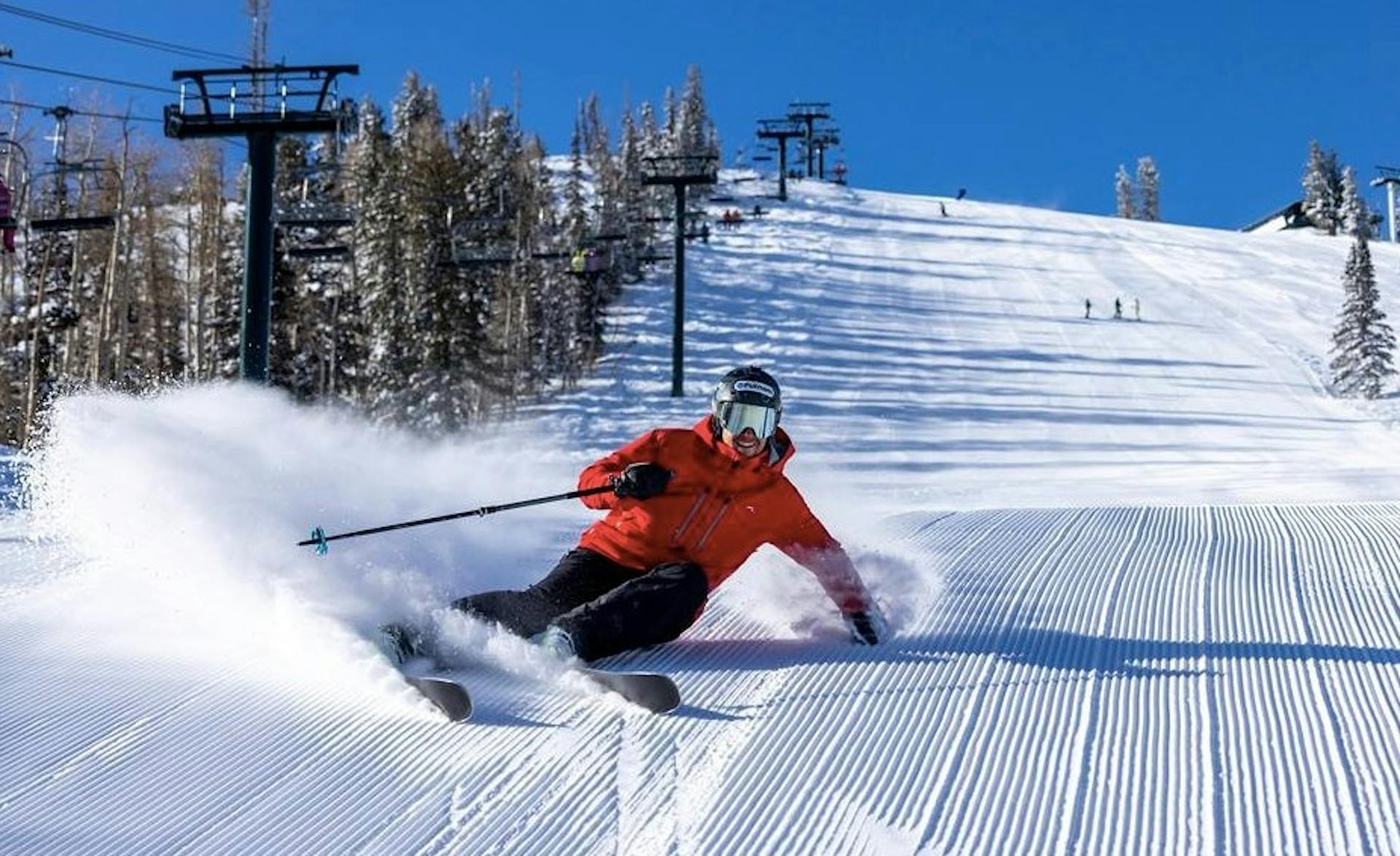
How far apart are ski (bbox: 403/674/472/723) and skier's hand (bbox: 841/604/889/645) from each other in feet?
5.11

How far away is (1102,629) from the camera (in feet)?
15.1

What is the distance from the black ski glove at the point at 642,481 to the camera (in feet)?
14.3

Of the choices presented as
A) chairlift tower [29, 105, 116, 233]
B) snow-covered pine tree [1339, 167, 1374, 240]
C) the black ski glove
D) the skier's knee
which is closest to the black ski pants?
the skier's knee

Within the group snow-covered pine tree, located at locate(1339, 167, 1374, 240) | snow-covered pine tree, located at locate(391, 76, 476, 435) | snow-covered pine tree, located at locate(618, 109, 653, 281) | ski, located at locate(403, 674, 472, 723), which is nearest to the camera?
ski, located at locate(403, 674, 472, 723)

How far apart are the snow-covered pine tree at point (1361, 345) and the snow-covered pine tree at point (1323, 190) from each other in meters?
54.7

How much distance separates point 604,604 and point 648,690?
622 millimetres

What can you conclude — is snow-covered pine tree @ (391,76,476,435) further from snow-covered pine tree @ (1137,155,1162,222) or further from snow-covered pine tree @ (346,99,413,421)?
snow-covered pine tree @ (1137,155,1162,222)

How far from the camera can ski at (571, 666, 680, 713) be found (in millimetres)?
3473

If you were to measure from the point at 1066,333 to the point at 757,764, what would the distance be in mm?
38785

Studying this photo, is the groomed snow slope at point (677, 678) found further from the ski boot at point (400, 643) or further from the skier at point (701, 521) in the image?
the skier at point (701, 521)

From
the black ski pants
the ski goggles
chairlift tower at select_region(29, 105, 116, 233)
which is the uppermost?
chairlift tower at select_region(29, 105, 116, 233)

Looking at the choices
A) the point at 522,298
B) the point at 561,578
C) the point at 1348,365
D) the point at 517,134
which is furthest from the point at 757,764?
the point at 517,134

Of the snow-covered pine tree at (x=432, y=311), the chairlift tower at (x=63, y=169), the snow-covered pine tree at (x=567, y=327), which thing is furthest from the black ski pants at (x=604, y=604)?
the snow-covered pine tree at (x=567, y=327)

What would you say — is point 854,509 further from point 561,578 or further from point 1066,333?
point 1066,333
